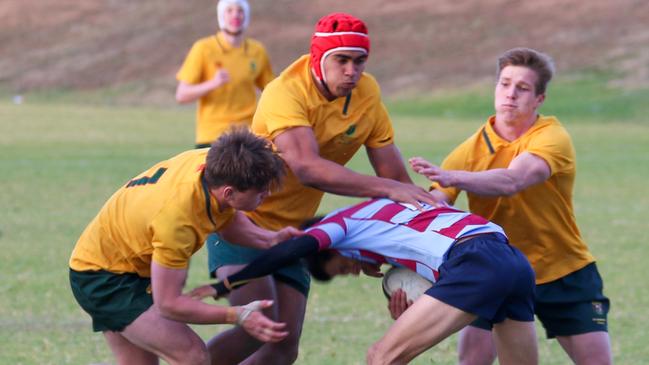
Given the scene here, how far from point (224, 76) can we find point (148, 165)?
652cm

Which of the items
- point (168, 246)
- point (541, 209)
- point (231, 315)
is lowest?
point (231, 315)

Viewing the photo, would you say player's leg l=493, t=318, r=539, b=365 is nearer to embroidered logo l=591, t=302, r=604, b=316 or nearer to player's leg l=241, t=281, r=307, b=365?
embroidered logo l=591, t=302, r=604, b=316

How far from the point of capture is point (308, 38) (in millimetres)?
38719

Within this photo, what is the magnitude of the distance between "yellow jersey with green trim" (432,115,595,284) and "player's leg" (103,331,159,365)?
5.00ft

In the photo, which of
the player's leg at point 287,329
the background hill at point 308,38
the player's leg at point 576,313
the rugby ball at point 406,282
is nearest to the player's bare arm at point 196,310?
the rugby ball at point 406,282

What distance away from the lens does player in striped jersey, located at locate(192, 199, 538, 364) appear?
442 centimetres

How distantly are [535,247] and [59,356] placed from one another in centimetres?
277

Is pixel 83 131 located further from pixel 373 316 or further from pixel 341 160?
pixel 341 160

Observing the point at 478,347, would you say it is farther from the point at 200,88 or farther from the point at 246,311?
the point at 200,88

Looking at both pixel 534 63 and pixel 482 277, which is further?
pixel 534 63

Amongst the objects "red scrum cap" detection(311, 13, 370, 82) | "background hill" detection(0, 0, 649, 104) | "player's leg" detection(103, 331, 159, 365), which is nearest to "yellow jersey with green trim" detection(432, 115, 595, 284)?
"red scrum cap" detection(311, 13, 370, 82)

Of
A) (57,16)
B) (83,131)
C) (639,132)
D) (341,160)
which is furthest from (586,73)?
(341,160)

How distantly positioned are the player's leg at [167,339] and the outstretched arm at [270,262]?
200 millimetres

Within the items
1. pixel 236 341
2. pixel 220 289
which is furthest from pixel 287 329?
pixel 220 289
